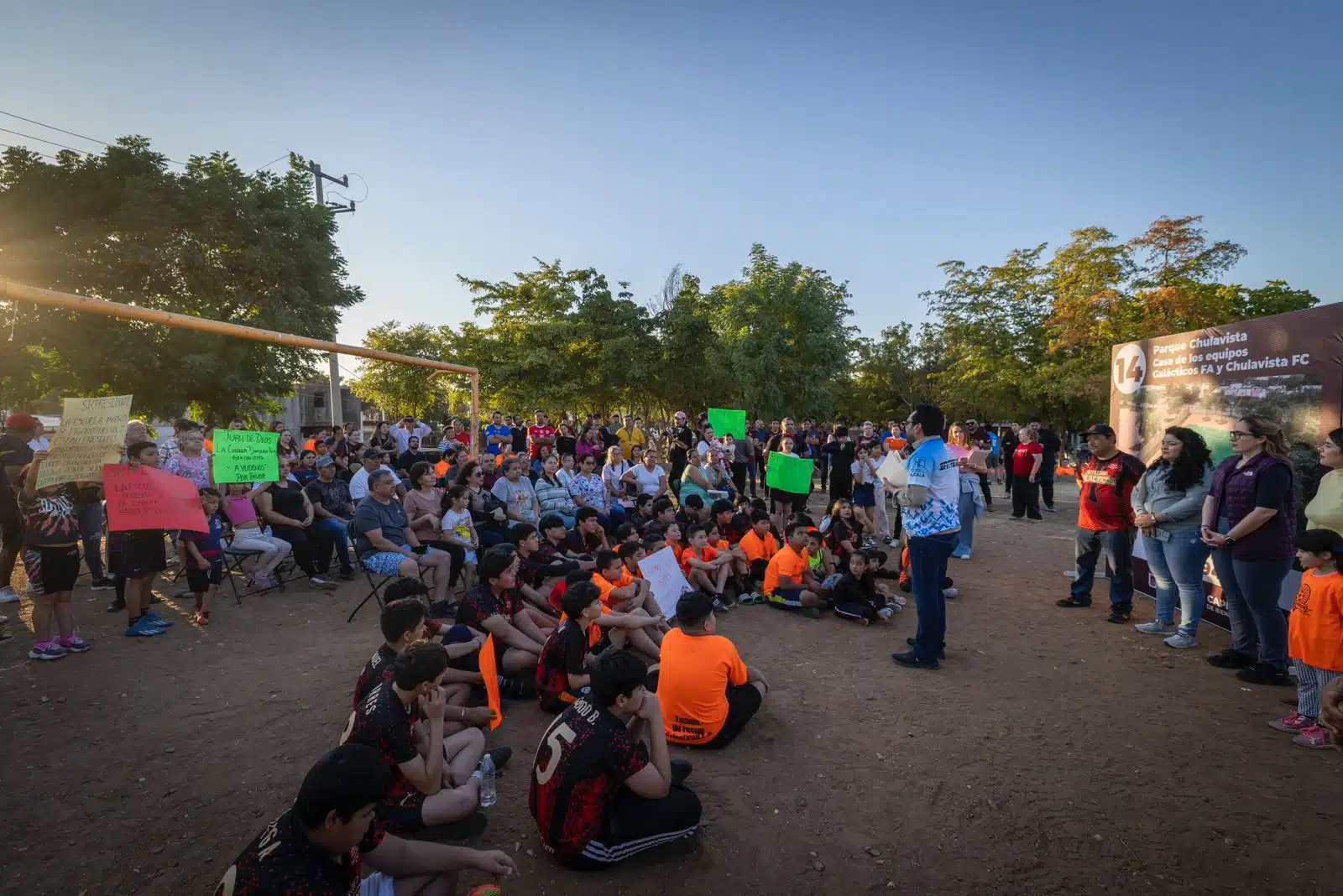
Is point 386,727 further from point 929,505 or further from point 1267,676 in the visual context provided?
point 1267,676

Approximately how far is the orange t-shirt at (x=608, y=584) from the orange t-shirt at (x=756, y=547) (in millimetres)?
2312

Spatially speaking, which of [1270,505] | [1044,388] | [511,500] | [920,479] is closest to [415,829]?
[920,479]

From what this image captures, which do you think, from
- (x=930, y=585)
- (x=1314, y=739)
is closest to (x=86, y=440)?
(x=930, y=585)

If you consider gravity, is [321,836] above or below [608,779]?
above

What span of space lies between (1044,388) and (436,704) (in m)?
25.9

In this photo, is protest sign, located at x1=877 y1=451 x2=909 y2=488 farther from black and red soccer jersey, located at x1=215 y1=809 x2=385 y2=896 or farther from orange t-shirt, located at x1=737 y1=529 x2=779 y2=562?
black and red soccer jersey, located at x1=215 y1=809 x2=385 y2=896

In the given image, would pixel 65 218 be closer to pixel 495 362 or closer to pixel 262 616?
pixel 495 362

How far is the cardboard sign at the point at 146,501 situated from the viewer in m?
5.57

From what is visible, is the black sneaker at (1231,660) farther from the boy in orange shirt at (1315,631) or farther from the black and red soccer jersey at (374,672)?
the black and red soccer jersey at (374,672)

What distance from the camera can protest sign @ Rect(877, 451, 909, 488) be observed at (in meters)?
5.66

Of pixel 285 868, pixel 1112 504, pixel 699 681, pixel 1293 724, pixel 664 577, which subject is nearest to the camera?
pixel 285 868

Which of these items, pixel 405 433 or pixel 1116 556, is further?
pixel 405 433

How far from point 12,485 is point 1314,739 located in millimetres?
10489

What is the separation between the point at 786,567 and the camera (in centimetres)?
723
